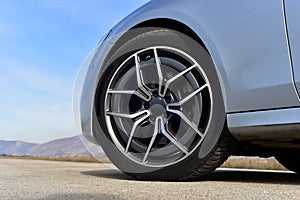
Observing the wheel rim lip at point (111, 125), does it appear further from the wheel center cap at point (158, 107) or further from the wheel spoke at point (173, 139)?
the wheel center cap at point (158, 107)

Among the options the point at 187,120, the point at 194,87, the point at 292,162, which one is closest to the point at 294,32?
the point at 194,87

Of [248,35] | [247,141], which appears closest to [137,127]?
[247,141]

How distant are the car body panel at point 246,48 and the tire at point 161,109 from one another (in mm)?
87

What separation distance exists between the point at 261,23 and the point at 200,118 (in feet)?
1.95

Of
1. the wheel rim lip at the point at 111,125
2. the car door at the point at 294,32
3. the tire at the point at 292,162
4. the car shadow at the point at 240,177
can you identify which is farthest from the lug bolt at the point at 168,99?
the tire at the point at 292,162

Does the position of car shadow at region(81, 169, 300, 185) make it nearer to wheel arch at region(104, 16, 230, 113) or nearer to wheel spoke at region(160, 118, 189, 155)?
wheel spoke at region(160, 118, 189, 155)

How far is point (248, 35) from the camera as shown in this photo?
82.0 inches

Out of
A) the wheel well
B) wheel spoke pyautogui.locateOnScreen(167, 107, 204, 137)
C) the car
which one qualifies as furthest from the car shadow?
the wheel well

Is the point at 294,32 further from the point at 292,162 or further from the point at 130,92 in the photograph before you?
the point at 292,162

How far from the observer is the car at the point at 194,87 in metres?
2.00

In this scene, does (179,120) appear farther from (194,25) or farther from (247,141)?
(194,25)

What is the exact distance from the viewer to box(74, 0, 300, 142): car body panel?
6.53ft

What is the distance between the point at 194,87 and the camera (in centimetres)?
227

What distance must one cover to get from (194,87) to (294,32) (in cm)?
61
